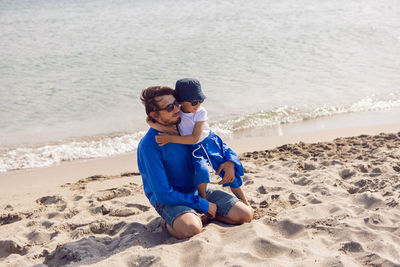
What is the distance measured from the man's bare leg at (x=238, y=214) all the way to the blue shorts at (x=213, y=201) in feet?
0.12

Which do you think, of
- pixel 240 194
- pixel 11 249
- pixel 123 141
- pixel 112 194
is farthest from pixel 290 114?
pixel 11 249

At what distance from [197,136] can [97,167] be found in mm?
3299

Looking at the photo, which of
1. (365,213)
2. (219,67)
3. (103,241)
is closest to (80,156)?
(103,241)

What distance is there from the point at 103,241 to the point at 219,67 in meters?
8.35

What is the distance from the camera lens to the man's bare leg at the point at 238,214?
401 cm

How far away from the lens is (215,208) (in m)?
4.05

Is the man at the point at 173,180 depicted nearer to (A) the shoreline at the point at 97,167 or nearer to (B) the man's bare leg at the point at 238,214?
(B) the man's bare leg at the point at 238,214

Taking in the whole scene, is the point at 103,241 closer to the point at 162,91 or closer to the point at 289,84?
the point at 162,91

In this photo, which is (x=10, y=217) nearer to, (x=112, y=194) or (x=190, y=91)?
(x=112, y=194)

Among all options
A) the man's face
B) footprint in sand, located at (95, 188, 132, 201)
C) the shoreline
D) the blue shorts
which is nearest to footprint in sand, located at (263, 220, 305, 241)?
the blue shorts

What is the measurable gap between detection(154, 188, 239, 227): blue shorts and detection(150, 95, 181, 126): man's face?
0.72m

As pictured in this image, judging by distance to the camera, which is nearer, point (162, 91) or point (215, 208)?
point (162, 91)

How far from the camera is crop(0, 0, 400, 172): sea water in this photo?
836 centimetres

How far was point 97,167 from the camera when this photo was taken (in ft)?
21.9
